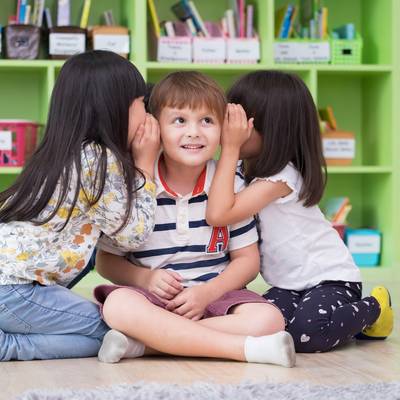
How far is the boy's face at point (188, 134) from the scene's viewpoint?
5.92 ft

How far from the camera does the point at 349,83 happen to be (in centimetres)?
383

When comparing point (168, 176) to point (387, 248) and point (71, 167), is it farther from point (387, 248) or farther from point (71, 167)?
point (387, 248)

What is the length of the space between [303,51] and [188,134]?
183 centimetres

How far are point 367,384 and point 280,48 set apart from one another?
2.31 meters

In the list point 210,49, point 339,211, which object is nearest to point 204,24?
point 210,49

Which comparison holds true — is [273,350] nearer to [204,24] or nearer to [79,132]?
[79,132]

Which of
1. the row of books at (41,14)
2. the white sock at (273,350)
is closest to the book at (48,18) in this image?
the row of books at (41,14)

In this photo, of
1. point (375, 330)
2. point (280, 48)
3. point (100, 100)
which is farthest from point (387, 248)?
point (100, 100)

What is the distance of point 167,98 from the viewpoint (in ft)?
5.98

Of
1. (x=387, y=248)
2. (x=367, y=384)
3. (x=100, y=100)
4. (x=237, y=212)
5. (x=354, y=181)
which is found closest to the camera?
(x=367, y=384)

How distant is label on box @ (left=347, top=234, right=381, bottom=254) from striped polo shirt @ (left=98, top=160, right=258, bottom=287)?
1694 mm

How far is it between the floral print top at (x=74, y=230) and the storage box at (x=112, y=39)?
1718 millimetres

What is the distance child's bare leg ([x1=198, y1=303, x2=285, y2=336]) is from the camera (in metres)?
1.70

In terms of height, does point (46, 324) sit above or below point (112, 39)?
below
